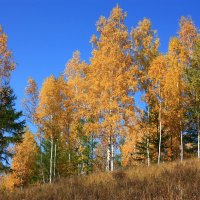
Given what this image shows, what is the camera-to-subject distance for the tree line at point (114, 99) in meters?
18.6

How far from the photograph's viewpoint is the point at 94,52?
19.7 m

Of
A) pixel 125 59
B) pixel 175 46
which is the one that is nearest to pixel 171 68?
pixel 175 46

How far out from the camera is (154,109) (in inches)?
995

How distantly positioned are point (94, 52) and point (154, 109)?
796 cm

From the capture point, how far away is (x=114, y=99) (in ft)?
61.4

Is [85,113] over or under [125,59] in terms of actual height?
under

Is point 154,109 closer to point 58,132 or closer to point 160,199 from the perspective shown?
point 58,132

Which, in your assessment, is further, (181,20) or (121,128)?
(181,20)

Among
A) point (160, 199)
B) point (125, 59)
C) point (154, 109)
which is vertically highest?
point (125, 59)

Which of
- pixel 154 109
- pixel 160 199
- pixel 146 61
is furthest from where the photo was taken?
pixel 154 109

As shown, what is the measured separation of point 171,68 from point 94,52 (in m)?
8.43

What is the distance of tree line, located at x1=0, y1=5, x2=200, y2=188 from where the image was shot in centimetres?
1862

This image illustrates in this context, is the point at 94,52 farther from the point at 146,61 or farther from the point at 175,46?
the point at 175,46

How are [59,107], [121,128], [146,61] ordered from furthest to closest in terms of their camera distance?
1. [59,107]
2. [146,61]
3. [121,128]
